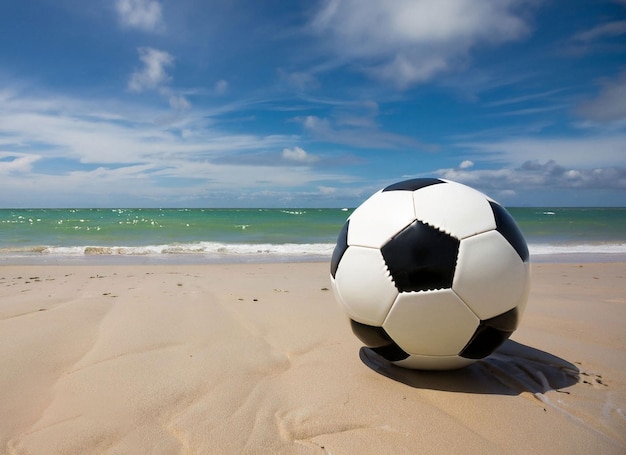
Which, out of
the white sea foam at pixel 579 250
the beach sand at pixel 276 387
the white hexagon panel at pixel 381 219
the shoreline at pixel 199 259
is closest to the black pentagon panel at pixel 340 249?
the white hexagon panel at pixel 381 219

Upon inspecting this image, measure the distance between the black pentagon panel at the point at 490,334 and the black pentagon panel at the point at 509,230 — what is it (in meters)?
0.38

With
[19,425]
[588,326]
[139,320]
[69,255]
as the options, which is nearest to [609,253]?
[588,326]

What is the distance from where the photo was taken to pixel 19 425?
2096 millimetres

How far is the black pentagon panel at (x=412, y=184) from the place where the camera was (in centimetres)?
280

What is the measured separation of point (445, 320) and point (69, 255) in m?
12.5

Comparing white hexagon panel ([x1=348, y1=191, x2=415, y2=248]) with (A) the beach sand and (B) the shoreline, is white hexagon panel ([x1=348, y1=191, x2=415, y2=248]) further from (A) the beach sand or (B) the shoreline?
(B) the shoreline

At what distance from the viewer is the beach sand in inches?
79.6

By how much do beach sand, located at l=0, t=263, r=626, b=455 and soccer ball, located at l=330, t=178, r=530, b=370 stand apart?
0.32 meters

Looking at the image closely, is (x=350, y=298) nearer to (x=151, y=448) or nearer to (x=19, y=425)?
(x=151, y=448)

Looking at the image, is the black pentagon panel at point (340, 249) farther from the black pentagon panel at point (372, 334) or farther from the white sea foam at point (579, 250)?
the white sea foam at point (579, 250)

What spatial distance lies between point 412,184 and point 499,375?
4.71 feet

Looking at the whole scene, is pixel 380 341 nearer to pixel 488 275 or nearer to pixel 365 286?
pixel 365 286

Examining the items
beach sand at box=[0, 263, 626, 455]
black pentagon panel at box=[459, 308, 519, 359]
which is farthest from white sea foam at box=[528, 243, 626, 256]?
black pentagon panel at box=[459, 308, 519, 359]

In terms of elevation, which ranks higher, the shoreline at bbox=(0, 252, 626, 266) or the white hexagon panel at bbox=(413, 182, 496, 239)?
the white hexagon panel at bbox=(413, 182, 496, 239)
